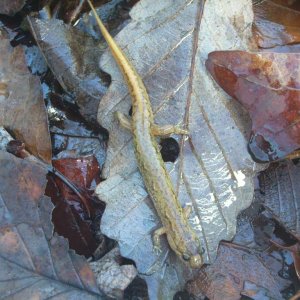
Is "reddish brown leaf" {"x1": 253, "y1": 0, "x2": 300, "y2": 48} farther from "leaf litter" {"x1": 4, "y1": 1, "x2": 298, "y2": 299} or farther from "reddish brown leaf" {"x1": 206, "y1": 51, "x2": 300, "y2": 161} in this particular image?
"reddish brown leaf" {"x1": 206, "y1": 51, "x2": 300, "y2": 161}

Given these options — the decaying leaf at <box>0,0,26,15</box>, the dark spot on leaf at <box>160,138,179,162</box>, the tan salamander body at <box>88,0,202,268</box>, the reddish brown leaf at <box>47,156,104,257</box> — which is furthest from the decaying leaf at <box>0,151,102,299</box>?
the decaying leaf at <box>0,0,26,15</box>

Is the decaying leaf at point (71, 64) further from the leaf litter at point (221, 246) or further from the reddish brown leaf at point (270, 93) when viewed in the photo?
the reddish brown leaf at point (270, 93)

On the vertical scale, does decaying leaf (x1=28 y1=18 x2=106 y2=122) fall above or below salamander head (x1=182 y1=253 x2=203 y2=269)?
above

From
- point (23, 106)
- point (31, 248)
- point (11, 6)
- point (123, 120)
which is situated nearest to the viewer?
point (31, 248)

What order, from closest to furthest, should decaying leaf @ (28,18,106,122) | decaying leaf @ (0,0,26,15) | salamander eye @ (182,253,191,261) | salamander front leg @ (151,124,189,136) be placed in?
salamander eye @ (182,253,191,261), salamander front leg @ (151,124,189,136), decaying leaf @ (28,18,106,122), decaying leaf @ (0,0,26,15)

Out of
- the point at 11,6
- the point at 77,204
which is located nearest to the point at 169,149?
the point at 77,204

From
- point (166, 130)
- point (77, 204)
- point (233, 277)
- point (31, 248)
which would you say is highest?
point (166, 130)

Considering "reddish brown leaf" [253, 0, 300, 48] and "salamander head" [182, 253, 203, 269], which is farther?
"reddish brown leaf" [253, 0, 300, 48]

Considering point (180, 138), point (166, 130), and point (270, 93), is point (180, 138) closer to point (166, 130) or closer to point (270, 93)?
point (166, 130)
